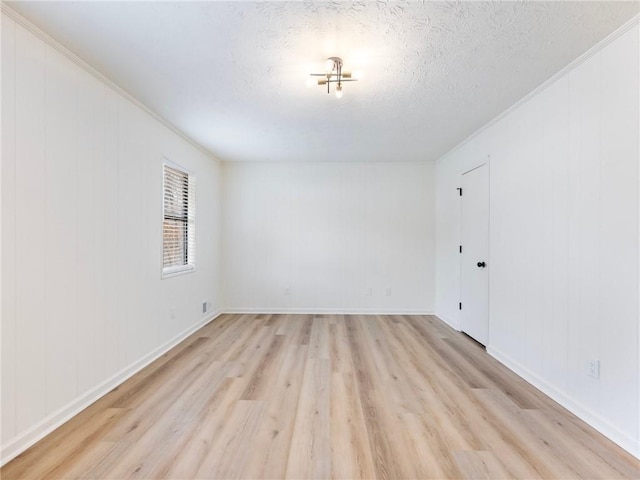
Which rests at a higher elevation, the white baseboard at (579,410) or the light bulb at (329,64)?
the light bulb at (329,64)

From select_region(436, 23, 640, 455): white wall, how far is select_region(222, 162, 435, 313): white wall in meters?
1.74

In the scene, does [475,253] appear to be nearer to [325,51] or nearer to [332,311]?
[332,311]

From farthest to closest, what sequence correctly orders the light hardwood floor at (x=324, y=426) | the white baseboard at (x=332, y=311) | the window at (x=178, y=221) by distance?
1. the white baseboard at (x=332, y=311)
2. the window at (x=178, y=221)
3. the light hardwood floor at (x=324, y=426)

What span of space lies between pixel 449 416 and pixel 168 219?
337cm

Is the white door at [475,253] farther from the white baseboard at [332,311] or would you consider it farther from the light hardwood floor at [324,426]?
the white baseboard at [332,311]

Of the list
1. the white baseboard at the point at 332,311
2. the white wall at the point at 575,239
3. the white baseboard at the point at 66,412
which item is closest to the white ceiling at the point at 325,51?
the white wall at the point at 575,239

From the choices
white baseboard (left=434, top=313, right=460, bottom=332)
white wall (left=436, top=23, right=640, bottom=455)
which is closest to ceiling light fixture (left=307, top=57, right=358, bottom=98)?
white wall (left=436, top=23, right=640, bottom=455)

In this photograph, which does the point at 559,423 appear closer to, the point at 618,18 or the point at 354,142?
the point at 618,18

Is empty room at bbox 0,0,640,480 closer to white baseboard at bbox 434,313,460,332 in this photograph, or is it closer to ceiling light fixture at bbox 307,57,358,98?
ceiling light fixture at bbox 307,57,358,98

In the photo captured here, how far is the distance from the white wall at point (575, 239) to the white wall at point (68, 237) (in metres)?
3.54

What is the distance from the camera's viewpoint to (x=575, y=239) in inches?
82.3

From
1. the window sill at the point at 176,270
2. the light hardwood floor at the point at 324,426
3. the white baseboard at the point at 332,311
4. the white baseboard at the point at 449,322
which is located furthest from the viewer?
the white baseboard at the point at 332,311

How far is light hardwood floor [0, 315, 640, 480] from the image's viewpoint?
155 cm

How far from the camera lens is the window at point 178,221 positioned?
11.0 feet
